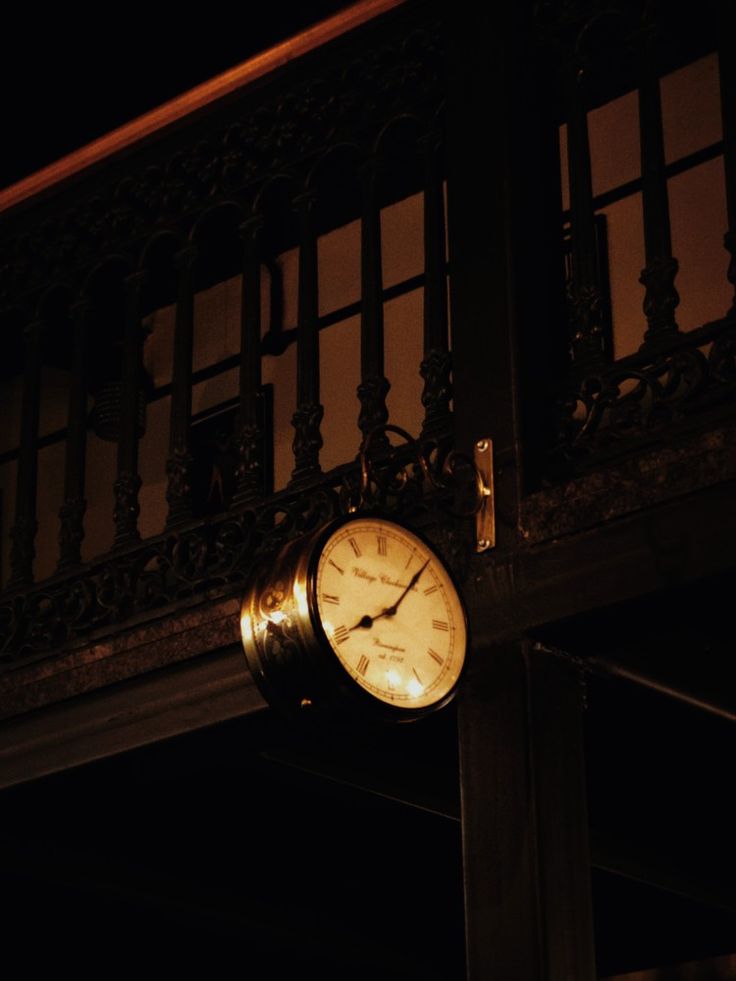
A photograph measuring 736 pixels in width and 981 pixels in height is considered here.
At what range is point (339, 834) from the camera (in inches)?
312

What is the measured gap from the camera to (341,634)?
4.89 m

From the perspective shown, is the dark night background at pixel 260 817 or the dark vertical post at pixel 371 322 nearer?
the dark vertical post at pixel 371 322

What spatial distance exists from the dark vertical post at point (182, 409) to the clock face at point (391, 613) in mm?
1465

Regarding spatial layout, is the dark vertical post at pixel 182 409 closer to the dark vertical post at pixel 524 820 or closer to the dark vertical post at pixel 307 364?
the dark vertical post at pixel 307 364

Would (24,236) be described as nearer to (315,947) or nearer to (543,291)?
(543,291)

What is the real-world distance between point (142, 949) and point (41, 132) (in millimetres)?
4176

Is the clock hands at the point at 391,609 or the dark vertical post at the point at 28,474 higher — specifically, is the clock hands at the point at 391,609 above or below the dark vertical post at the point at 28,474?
below

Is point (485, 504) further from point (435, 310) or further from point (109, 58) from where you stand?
point (109, 58)

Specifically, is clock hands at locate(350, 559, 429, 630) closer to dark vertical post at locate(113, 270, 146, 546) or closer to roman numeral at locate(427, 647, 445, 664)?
roman numeral at locate(427, 647, 445, 664)

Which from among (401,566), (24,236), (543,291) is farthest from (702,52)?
(401,566)

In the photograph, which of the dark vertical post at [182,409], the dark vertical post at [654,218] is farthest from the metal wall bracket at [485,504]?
the dark vertical post at [182,409]

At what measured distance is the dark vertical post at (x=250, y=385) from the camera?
6.30 metres

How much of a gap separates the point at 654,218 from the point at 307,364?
1.39m

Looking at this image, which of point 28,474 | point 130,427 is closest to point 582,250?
point 130,427
